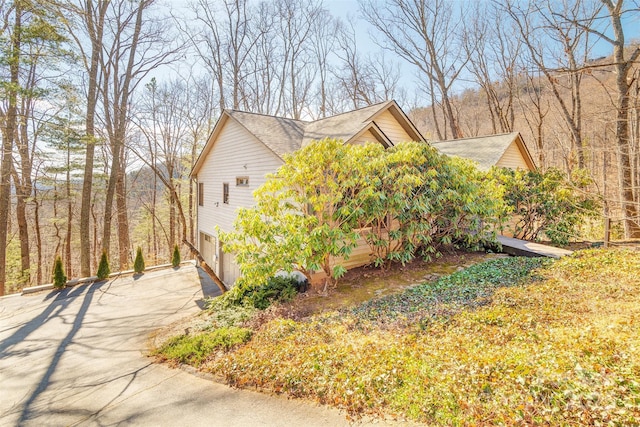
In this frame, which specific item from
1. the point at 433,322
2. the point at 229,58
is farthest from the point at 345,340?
the point at 229,58

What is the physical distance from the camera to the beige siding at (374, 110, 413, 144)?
10.6 meters

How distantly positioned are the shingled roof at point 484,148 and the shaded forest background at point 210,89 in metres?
2.40

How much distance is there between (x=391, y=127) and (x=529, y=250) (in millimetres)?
6360

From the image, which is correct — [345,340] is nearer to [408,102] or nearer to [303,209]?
[303,209]

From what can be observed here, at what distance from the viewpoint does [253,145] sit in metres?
10.1

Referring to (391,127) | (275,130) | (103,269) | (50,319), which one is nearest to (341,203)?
(275,130)

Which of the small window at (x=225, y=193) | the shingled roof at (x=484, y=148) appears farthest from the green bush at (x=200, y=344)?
the shingled roof at (x=484, y=148)

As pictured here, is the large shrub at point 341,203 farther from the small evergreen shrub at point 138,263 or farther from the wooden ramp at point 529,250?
the small evergreen shrub at point 138,263

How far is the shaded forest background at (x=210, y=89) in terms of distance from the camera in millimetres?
11375

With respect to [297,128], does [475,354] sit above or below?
below

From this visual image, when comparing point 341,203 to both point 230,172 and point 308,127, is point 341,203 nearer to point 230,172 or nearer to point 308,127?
point 308,127

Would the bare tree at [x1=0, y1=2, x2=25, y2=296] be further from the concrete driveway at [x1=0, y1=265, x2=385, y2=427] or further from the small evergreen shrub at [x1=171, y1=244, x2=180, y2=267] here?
the small evergreen shrub at [x1=171, y1=244, x2=180, y2=267]

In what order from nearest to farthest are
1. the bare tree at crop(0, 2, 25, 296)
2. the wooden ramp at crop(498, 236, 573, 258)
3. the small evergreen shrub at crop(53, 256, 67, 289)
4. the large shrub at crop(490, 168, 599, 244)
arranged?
the wooden ramp at crop(498, 236, 573, 258) < the bare tree at crop(0, 2, 25, 296) < the large shrub at crop(490, 168, 599, 244) < the small evergreen shrub at crop(53, 256, 67, 289)

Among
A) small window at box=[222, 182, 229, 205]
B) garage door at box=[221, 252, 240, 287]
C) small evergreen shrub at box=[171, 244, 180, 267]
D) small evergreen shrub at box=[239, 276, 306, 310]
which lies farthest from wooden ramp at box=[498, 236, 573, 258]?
small evergreen shrub at box=[171, 244, 180, 267]
